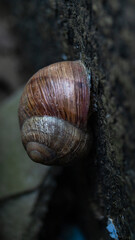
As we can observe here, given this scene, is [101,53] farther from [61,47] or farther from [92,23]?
[61,47]

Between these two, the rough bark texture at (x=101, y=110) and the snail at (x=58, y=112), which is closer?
the rough bark texture at (x=101, y=110)

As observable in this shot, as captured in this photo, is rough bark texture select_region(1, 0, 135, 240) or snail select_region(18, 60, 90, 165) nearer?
rough bark texture select_region(1, 0, 135, 240)

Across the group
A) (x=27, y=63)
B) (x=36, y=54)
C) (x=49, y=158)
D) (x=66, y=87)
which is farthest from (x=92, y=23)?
(x=27, y=63)
